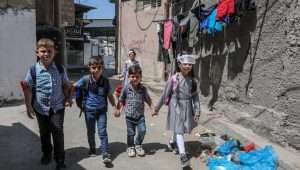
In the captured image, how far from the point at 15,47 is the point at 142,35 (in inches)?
338

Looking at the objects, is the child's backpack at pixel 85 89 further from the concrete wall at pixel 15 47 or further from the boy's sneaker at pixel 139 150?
the concrete wall at pixel 15 47

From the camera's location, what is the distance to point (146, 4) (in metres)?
18.6

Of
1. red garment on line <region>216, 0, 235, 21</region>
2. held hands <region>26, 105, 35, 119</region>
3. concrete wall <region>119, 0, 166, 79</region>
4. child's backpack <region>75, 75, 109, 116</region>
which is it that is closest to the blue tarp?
child's backpack <region>75, 75, 109, 116</region>

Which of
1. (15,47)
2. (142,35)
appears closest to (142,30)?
(142,35)

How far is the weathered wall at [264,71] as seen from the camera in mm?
5734

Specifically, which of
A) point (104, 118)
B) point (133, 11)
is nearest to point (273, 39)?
point (104, 118)

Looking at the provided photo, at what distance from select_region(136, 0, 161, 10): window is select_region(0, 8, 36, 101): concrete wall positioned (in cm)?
792

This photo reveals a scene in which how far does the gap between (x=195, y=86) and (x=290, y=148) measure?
1.71 metres

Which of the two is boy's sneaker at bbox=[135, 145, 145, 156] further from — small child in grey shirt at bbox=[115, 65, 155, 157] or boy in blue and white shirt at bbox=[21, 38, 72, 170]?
boy in blue and white shirt at bbox=[21, 38, 72, 170]

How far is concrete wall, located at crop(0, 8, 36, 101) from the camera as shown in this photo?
1047 centimetres

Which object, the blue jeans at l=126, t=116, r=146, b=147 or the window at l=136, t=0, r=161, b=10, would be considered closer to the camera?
the blue jeans at l=126, t=116, r=146, b=147

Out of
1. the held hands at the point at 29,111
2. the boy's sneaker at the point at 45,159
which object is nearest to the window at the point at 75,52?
the boy's sneaker at the point at 45,159

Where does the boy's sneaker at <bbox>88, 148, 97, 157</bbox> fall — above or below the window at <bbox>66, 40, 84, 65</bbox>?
below

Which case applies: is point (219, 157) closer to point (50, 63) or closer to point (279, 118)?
point (279, 118)
